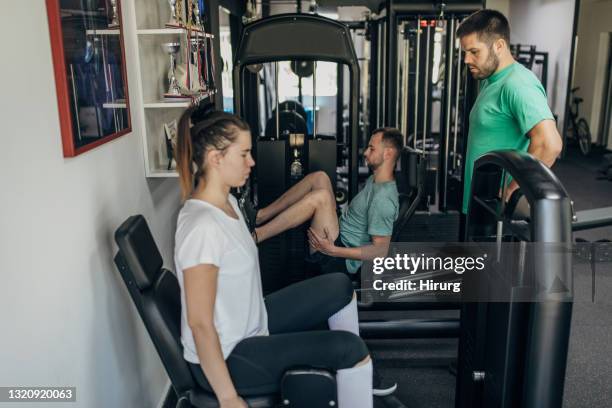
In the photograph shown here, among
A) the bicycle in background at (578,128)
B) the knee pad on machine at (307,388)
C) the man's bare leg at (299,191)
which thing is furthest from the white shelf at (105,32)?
the bicycle in background at (578,128)

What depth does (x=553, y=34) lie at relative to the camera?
26.7 ft

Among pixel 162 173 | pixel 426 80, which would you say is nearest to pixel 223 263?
pixel 162 173

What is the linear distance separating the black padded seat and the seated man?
94 centimetres

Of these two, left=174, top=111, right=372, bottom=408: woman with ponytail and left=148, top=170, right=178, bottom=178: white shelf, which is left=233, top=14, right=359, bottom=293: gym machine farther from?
left=174, top=111, right=372, bottom=408: woman with ponytail

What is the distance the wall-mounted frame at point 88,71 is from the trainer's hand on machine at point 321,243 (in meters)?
0.95

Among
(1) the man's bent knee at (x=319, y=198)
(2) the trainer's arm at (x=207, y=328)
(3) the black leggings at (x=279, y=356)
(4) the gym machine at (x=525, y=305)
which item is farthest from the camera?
(1) the man's bent knee at (x=319, y=198)

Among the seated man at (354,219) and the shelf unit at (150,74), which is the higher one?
the shelf unit at (150,74)

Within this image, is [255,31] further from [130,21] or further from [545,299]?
[545,299]

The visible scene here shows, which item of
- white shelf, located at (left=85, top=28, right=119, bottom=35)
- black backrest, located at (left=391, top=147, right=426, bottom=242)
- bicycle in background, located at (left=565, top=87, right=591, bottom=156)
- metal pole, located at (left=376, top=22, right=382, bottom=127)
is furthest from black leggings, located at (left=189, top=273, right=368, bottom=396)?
bicycle in background, located at (left=565, top=87, right=591, bottom=156)

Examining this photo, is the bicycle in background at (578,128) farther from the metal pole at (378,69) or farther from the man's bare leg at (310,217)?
the man's bare leg at (310,217)

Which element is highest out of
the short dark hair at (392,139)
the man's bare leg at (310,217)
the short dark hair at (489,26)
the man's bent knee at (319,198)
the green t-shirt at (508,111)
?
the short dark hair at (489,26)

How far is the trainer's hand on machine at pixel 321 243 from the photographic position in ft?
7.60

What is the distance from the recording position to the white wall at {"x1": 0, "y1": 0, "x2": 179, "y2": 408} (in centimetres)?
100

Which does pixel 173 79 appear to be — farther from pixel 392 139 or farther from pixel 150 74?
pixel 392 139
